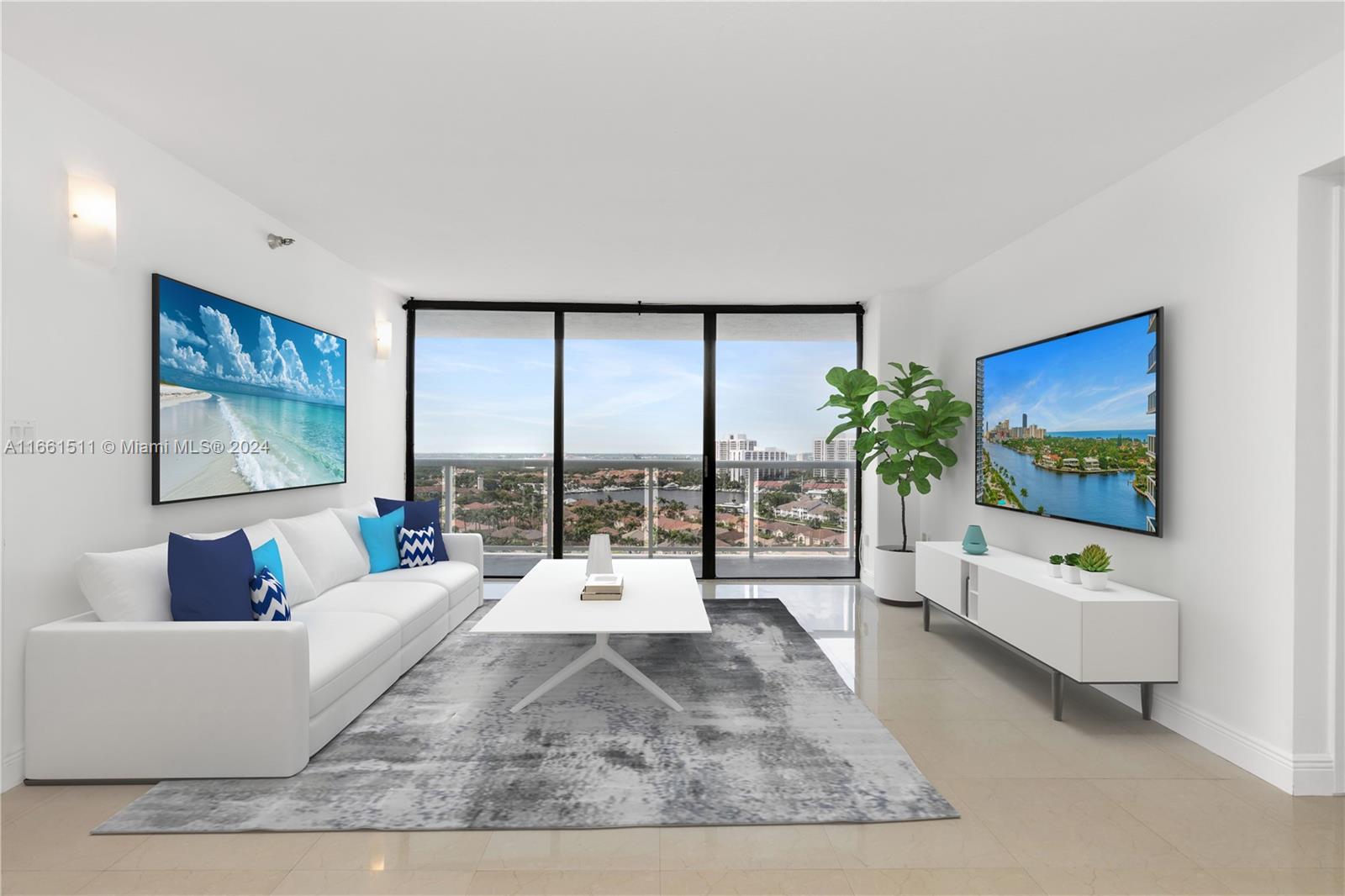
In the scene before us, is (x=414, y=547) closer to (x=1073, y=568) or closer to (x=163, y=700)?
(x=163, y=700)

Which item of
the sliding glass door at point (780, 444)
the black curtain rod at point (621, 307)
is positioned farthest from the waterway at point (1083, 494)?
the black curtain rod at point (621, 307)

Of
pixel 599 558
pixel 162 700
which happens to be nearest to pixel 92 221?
pixel 162 700

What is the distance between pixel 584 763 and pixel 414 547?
93.1 inches

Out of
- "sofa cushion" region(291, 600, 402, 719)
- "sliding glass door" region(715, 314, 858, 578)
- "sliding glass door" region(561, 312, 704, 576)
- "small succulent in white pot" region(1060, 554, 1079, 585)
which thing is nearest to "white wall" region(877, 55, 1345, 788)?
"small succulent in white pot" region(1060, 554, 1079, 585)

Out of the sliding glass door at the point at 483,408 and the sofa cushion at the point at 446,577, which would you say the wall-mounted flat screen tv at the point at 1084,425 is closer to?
the sofa cushion at the point at 446,577

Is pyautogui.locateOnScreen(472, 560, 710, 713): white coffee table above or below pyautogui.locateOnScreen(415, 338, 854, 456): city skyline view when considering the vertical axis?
below

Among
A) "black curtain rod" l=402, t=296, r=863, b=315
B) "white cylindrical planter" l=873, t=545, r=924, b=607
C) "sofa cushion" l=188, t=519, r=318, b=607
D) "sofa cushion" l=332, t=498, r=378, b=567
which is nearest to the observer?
"sofa cushion" l=188, t=519, r=318, b=607

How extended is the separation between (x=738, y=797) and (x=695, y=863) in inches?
14.3

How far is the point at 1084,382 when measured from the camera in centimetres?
331

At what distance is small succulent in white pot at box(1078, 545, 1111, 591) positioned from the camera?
2969mm

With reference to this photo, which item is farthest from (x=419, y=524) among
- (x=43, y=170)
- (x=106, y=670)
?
(x=43, y=170)

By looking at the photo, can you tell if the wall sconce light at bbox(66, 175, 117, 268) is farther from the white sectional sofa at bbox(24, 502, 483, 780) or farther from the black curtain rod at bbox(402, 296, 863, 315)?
the black curtain rod at bbox(402, 296, 863, 315)

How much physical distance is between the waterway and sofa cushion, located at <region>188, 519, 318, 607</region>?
12.8ft

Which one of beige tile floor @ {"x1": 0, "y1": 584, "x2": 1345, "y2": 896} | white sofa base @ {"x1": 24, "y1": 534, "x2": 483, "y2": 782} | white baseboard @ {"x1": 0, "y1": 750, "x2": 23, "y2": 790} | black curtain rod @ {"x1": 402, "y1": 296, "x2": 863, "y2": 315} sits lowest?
beige tile floor @ {"x1": 0, "y1": 584, "x2": 1345, "y2": 896}
